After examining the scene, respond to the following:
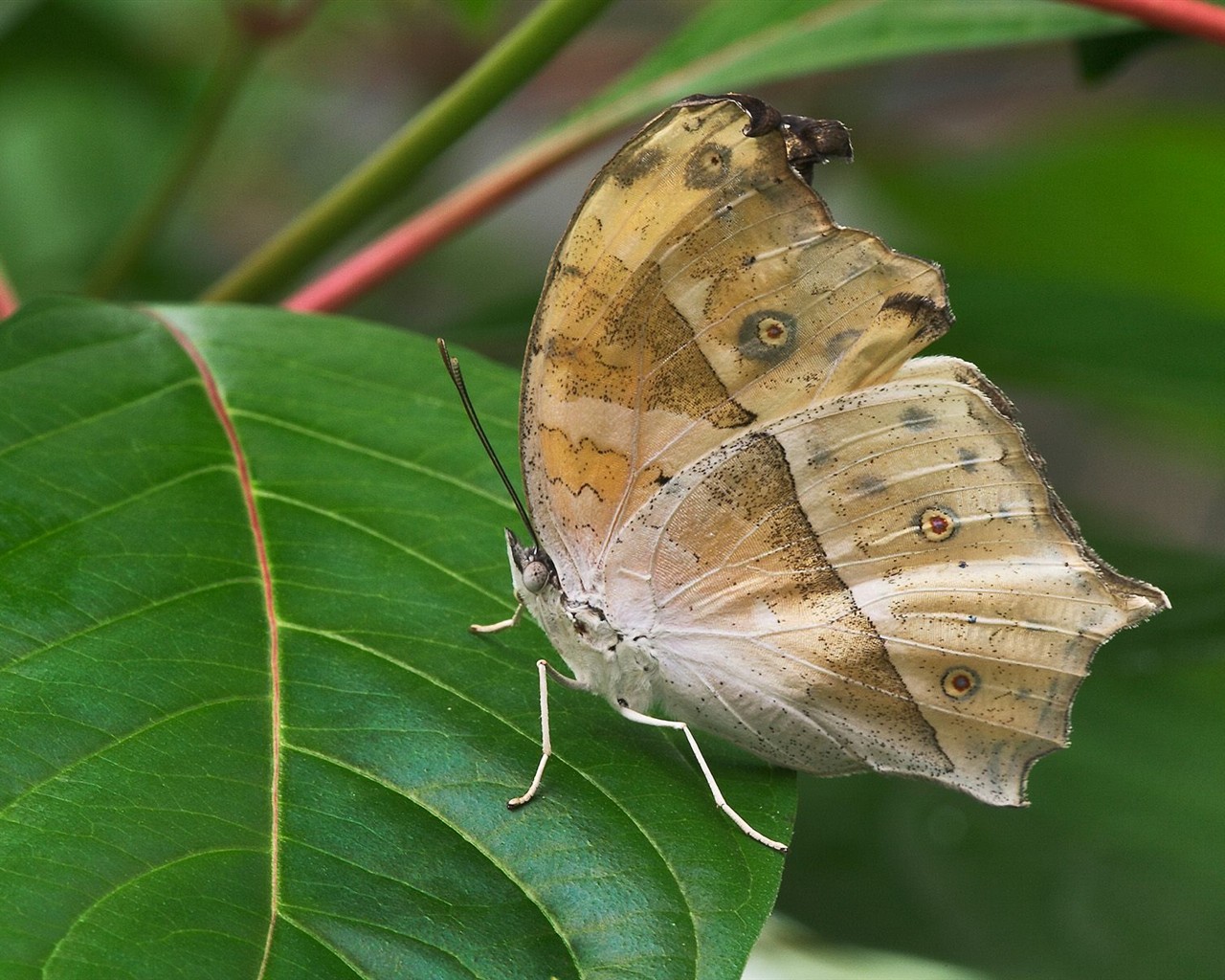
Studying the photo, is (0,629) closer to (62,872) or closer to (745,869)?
(62,872)

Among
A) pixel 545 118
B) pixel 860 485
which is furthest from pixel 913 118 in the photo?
pixel 860 485

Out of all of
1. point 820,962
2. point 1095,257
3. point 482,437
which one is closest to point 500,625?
point 482,437

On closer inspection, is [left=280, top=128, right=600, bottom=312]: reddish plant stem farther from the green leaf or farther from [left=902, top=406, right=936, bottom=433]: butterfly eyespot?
[left=902, top=406, right=936, bottom=433]: butterfly eyespot

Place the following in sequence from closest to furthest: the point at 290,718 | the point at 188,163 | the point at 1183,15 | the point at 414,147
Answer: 1. the point at 290,718
2. the point at 1183,15
3. the point at 414,147
4. the point at 188,163

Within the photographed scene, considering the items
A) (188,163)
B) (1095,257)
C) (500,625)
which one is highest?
(1095,257)

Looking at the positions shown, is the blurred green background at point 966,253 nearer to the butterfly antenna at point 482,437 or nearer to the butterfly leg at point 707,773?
the butterfly antenna at point 482,437

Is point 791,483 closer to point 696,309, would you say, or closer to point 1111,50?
point 696,309

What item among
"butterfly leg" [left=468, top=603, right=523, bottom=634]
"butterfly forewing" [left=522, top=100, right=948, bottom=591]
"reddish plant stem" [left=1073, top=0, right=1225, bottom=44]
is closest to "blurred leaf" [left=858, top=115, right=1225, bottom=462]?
"reddish plant stem" [left=1073, top=0, right=1225, bottom=44]
